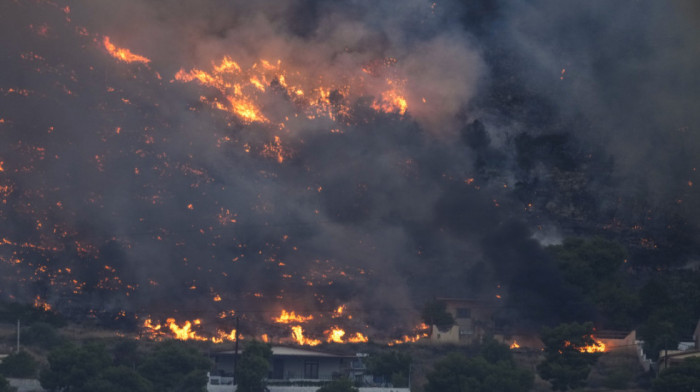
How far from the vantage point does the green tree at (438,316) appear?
127 m

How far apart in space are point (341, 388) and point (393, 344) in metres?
23.9

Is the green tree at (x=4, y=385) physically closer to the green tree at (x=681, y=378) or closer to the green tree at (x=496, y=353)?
the green tree at (x=496, y=353)

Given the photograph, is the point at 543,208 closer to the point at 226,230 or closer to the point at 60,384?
the point at 226,230

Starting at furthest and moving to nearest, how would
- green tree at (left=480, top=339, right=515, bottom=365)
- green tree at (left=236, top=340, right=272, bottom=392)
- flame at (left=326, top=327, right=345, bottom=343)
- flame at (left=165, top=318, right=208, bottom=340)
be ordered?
1. flame at (left=326, top=327, right=345, bottom=343)
2. flame at (left=165, top=318, right=208, bottom=340)
3. green tree at (left=480, top=339, right=515, bottom=365)
4. green tree at (left=236, top=340, right=272, bottom=392)

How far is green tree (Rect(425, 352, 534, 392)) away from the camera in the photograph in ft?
334

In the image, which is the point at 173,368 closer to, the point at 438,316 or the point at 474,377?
the point at 474,377

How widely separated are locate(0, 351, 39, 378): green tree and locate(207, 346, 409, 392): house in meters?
15.4

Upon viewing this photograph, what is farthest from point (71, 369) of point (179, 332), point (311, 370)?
point (179, 332)

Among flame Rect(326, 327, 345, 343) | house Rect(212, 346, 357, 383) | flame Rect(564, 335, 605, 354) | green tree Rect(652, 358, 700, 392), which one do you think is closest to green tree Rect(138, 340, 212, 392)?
house Rect(212, 346, 357, 383)

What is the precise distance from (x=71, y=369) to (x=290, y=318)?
3547 cm

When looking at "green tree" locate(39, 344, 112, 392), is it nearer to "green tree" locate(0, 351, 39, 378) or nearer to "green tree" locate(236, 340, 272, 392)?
"green tree" locate(0, 351, 39, 378)

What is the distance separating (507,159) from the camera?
157 m

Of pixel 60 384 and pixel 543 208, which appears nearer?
pixel 60 384

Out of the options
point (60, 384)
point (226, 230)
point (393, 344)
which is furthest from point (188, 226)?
point (60, 384)
